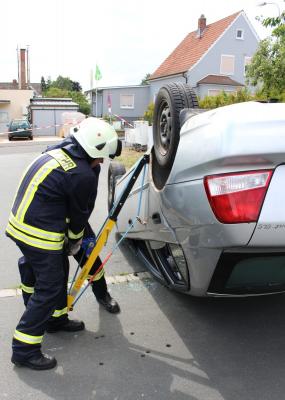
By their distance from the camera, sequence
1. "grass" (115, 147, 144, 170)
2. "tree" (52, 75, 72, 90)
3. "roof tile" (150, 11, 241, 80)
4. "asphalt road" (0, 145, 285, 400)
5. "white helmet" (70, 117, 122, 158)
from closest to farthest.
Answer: "asphalt road" (0, 145, 285, 400) < "white helmet" (70, 117, 122, 158) < "grass" (115, 147, 144, 170) < "roof tile" (150, 11, 241, 80) < "tree" (52, 75, 72, 90)

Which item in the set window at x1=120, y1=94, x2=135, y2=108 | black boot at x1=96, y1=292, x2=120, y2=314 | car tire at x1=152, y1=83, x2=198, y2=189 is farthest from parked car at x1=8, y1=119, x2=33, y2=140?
car tire at x1=152, y1=83, x2=198, y2=189

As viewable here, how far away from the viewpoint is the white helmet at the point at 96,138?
117 inches

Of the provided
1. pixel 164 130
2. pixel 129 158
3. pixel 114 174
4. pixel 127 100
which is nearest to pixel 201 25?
pixel 127 100

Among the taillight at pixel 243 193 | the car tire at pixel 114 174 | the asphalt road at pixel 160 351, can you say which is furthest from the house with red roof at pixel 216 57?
the taillight at pixel 243 193

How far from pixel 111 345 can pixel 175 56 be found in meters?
40.8

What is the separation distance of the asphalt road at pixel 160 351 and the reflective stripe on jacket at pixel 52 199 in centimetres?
82

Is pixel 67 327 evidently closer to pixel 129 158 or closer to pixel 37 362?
pixel 37 362

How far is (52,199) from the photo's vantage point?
9.48 feet

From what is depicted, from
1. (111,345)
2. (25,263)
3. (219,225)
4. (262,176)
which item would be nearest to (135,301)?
(111,345)

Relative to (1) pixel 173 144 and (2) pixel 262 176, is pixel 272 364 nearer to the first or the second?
(2) pixel 262 176

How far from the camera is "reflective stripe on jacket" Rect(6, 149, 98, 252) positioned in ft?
9.40

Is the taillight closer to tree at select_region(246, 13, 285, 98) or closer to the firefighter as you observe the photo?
the firefighter

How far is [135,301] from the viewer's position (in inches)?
157

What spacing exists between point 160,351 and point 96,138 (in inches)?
61.5
